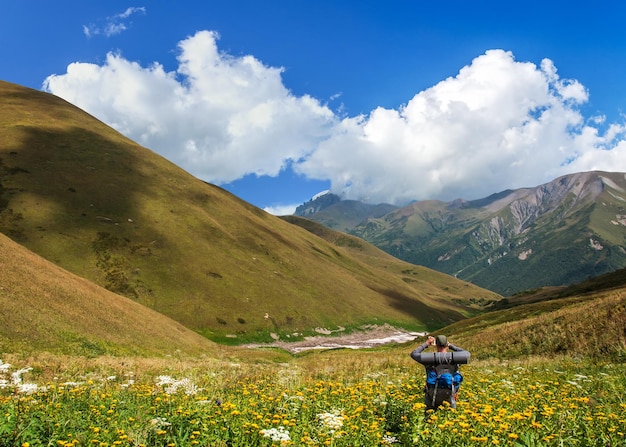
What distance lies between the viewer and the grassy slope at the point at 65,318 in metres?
29.2

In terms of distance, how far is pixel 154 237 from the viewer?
9094 cm

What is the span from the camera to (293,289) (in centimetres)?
10669

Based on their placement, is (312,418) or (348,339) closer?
(312,418)

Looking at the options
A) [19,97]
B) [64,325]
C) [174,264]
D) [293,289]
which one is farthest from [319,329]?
[19,97]

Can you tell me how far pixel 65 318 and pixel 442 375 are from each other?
115ft

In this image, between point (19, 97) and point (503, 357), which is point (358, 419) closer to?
point (503, 357)

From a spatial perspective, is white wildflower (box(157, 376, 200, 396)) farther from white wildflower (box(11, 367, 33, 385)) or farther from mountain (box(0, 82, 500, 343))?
mountain (box(0, 82, 500, 343))

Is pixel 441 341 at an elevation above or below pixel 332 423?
above

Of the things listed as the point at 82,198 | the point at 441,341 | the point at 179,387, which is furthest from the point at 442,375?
the point at 82,198

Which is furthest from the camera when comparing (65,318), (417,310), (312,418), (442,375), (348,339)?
(417,310)

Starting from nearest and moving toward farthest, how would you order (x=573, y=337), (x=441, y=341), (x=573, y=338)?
(x=441, y=341), (x=573, y=338), (x=573, y=337)

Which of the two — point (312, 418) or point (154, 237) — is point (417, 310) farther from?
point (312, 418)

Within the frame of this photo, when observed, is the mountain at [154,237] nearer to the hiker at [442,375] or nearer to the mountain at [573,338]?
the mountain at [573,338]

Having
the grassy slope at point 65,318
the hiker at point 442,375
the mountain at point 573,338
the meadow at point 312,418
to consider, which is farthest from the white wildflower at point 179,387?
the mountain at point 573,338
